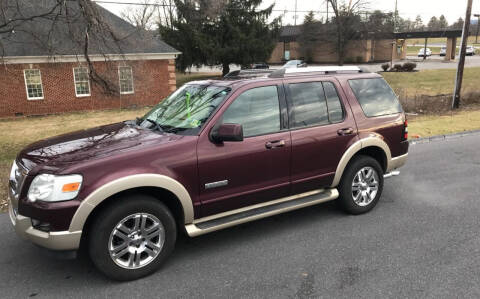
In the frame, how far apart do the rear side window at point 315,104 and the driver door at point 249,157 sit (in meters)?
0.20

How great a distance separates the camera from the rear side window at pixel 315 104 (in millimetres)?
4668

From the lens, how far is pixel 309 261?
13.2ft

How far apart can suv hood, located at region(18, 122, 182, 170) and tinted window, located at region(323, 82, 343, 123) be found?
2040 mm

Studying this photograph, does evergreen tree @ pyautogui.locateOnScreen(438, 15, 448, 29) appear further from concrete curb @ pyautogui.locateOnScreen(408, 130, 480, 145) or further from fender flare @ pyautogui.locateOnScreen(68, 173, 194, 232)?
fender flare @ pyautogui.locateOnScreen(68, 173, 194, 232)

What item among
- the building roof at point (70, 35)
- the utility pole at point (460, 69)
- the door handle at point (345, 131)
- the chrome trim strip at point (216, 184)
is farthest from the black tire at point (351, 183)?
the utility pole at point (460, 69)

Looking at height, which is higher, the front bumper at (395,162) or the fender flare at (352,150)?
the fender flare at (352,150)

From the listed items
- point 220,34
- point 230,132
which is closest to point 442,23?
point 220,34

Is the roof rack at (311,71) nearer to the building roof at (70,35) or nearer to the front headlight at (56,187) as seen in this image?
the front headlight at (56,187)

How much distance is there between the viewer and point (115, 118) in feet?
62.7

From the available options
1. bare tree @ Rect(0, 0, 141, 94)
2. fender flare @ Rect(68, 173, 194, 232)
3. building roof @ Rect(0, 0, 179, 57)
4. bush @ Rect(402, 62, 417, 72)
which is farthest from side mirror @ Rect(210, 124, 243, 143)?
bush @ Rect(402, 62, 417, 72)

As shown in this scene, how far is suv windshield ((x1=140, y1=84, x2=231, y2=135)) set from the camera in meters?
4.16

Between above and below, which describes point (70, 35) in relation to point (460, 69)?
above

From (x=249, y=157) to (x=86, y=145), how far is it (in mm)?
1654

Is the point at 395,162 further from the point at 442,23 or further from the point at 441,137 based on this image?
the point at 442,23
